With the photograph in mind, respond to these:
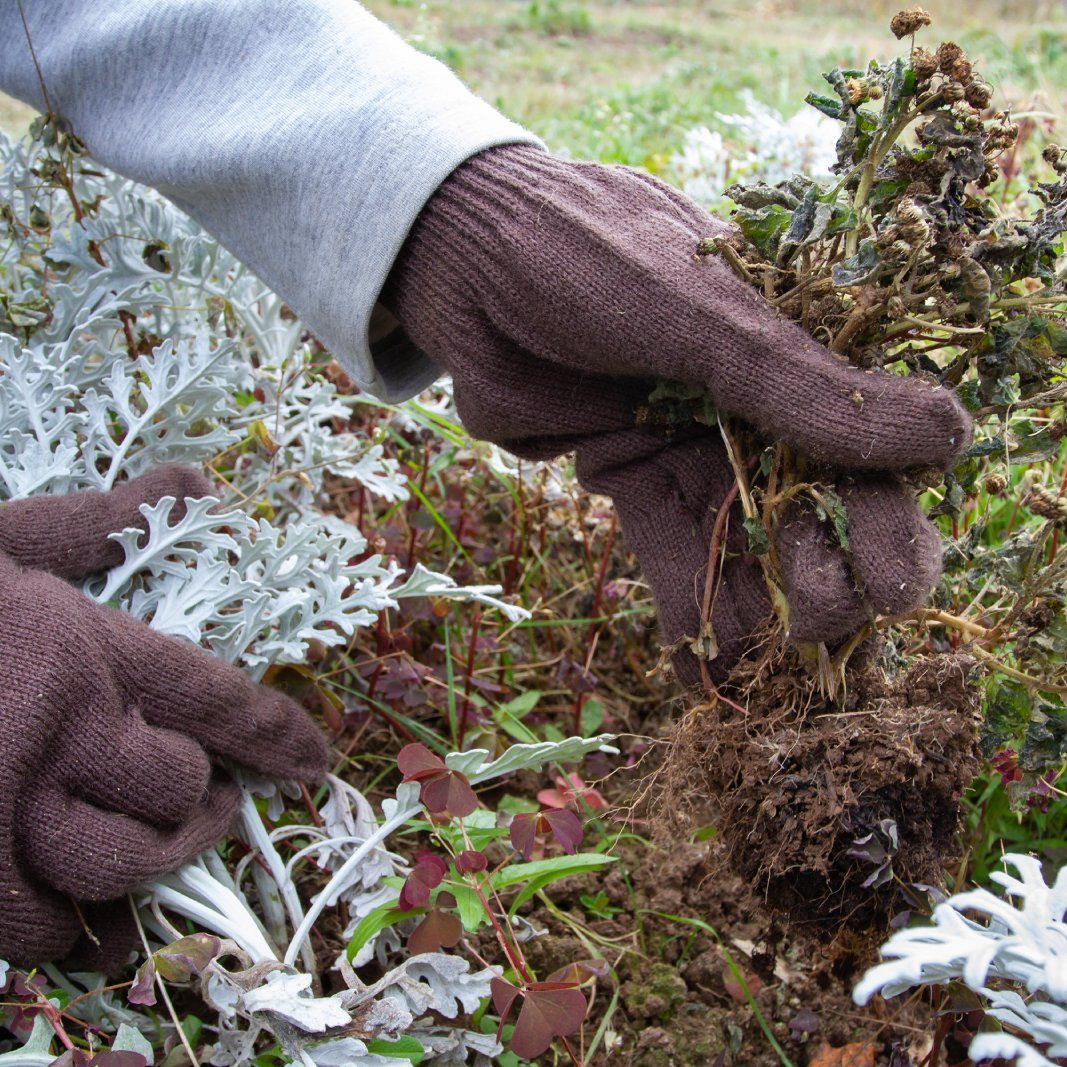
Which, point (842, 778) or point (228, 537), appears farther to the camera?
point (228, 537)

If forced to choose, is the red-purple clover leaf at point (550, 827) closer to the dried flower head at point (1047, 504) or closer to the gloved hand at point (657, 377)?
the gloved hand at point (657, 377)

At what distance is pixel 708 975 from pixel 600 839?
32cm

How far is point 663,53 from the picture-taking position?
7.47 meters

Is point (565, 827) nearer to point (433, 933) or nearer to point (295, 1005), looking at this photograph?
point (433, 933)

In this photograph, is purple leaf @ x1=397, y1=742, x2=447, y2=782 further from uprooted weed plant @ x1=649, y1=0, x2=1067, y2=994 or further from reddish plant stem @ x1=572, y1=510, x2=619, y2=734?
reddish plant stem @ x1=572, y1=510, x2=619, y2=734

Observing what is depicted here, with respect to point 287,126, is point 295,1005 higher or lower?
lower

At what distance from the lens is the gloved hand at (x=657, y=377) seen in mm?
1297

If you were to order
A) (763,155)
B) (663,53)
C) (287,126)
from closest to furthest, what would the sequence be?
(287,126)
(763,155)
(663,53)

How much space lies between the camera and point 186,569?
1643 millimetres

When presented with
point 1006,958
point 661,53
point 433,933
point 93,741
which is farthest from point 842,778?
point 661,53

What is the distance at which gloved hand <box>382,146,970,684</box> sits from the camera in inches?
51.1

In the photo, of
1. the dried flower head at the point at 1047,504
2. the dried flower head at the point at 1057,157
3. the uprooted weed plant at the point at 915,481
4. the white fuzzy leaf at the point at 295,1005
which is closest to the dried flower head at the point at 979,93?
the uprooted weed plant at the point at 915,481

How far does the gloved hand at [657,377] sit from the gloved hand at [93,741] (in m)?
0.62

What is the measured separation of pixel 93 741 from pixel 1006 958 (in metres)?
1.18
